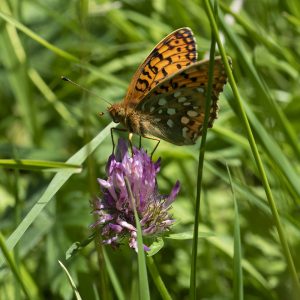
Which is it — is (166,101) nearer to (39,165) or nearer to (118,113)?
(118,113)

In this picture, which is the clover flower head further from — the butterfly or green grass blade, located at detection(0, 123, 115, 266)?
the butterfly

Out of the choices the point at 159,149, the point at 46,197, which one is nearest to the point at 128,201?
the point at 46,197

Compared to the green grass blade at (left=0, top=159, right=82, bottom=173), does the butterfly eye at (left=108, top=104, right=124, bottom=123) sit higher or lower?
higher

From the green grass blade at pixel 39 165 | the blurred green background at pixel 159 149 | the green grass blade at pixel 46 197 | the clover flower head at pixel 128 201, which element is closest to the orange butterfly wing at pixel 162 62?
the blurred green background at pixel 159 149

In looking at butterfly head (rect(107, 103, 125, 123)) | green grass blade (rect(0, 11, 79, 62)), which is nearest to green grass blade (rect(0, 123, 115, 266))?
butterfly head (rect(107, 103, 125, 123))

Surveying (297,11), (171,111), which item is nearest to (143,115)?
(171,111)

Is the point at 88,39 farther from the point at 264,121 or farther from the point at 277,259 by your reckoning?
the point at 277,259
